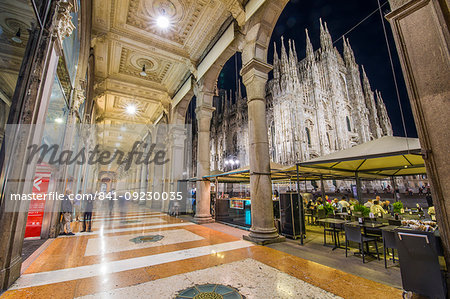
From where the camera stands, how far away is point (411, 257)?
2.62 metres

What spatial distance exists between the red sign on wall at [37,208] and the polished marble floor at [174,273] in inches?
59.2

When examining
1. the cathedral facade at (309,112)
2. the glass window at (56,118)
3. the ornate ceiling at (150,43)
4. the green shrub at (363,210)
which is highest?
the cathedral facade at (309,112)

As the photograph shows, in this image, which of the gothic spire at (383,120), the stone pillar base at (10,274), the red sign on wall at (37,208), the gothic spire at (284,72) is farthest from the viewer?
the gothic spire at (383,120)

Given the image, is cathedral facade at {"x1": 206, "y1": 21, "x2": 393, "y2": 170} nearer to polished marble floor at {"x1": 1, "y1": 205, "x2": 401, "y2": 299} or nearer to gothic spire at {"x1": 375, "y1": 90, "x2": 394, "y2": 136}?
gothic spire at {"x1": 375, "y1": 90, "x2": 394, "y2": 136}

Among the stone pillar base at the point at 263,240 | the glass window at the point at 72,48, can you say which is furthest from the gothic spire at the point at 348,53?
the glass window at the point at 72,48

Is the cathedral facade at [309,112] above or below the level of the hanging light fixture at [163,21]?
above

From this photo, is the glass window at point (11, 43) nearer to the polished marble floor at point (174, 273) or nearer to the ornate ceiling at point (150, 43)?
the polished marble floor at point (174, 273)

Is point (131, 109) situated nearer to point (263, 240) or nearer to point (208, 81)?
point (208, 81)

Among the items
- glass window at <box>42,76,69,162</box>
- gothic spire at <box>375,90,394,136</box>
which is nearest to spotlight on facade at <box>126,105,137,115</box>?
glass window at <box>42,76,69,162</box>

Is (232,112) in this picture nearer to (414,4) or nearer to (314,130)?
(314,130)

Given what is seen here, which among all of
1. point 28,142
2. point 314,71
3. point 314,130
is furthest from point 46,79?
point 314,71

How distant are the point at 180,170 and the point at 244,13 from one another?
939 centimetres

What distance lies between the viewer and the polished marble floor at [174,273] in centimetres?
278

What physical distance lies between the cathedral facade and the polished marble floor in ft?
78.5
